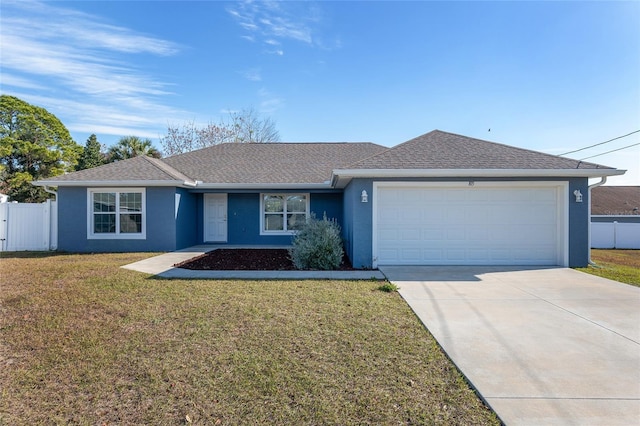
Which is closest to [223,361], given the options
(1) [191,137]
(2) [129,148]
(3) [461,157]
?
(3) [461,157]

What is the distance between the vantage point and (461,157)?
10.1 metres

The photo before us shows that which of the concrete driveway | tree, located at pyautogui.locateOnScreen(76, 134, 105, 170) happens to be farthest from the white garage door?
tree, located at pyautogui.locateOnScreen(76, 134, 105, 170)

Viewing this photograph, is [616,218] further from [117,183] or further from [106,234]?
[106,234]

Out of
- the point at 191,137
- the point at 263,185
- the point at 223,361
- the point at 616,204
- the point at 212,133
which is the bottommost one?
the point at 223,361

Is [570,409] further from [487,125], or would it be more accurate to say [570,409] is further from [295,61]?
[295,61]

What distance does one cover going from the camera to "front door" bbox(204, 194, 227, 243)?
15453 millimetres

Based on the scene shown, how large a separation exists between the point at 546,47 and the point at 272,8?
10.4 m

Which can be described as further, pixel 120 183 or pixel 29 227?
pixel 29 227

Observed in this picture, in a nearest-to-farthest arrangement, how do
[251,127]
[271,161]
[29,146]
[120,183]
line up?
[120,183]
[271,161]
[29,146]
[251,127]

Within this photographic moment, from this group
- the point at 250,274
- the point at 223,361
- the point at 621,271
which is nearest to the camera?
the point at 223,361

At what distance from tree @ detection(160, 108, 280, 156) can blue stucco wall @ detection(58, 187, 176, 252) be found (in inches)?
718

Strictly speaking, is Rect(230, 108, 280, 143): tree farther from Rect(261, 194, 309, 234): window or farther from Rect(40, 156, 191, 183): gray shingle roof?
Rect(40, 156, 191, 183): gray shingle roof

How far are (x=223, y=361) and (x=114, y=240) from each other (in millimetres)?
11777

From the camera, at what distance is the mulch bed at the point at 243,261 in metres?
9.59
